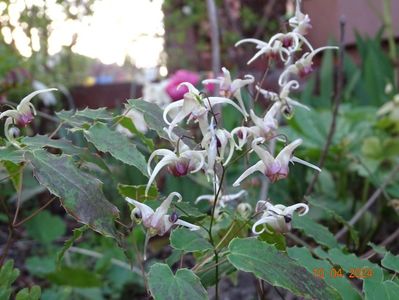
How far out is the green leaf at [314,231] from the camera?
0.76 meters

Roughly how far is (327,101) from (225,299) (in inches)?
50.2

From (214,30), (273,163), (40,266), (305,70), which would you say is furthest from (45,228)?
(273,163)

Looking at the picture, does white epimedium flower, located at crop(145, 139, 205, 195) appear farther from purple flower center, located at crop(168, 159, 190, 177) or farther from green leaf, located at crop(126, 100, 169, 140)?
green leaf, located at crop(126, 100, 169, 140)

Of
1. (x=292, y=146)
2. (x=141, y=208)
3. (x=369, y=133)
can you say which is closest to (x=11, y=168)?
(x=141, y=208)

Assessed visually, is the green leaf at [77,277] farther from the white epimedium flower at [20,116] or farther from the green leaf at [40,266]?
the white epimedium flower at [20,116]

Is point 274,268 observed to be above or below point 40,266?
above

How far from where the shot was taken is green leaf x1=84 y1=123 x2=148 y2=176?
0.64 metres

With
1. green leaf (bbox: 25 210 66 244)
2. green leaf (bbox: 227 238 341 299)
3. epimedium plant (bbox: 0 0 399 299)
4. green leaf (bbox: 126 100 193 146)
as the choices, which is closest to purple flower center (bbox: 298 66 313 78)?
epimedium plant (bbox: 0 0 399 299)

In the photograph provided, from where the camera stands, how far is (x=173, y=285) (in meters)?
0.54

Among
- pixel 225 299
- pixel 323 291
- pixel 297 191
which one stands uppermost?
pixel 323 291

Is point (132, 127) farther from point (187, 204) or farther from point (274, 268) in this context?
point (274, 268)

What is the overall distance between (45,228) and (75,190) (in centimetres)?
132

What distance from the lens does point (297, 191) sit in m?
1.87

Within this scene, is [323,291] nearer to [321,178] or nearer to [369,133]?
[321,178]
